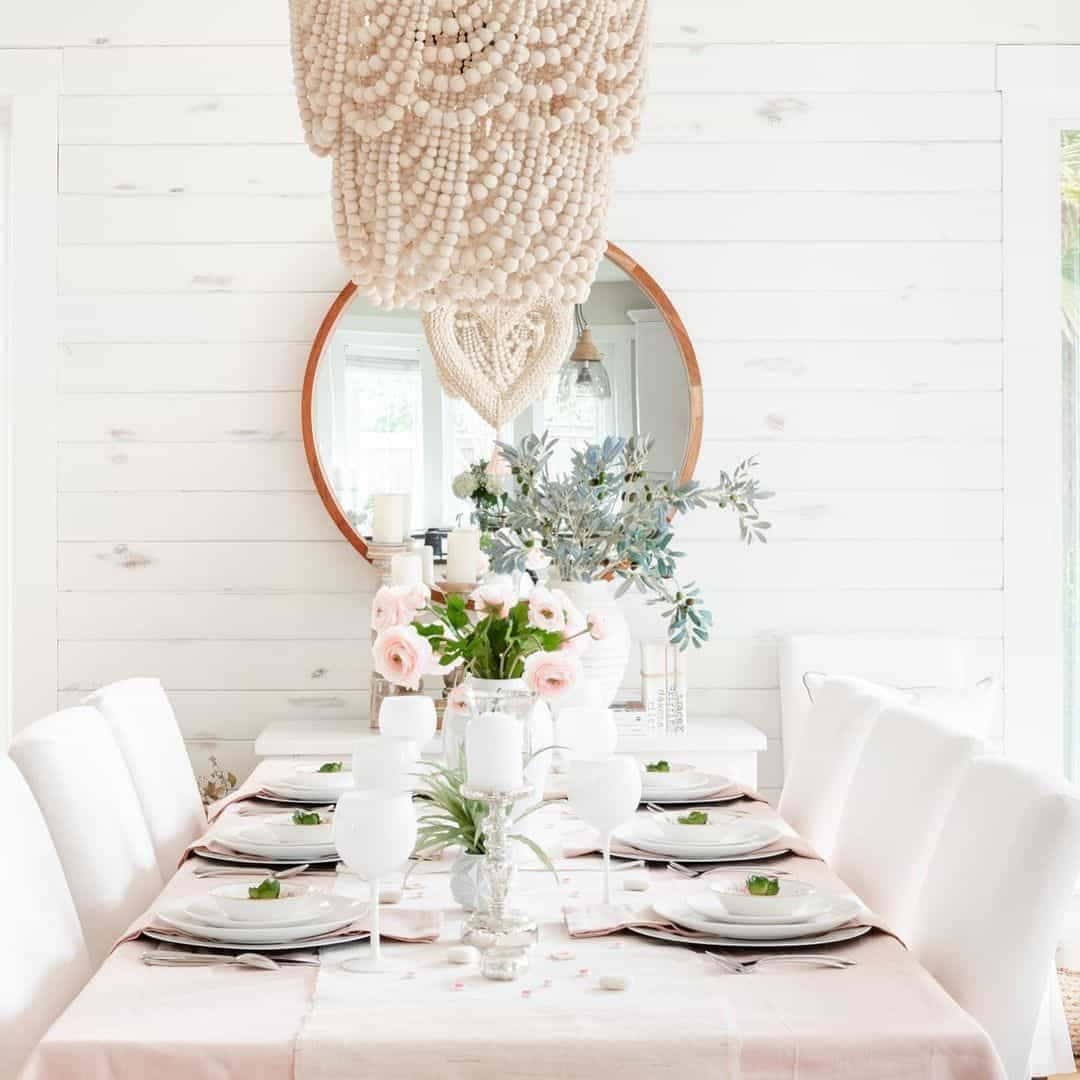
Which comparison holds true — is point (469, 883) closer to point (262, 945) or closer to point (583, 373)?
point (262, 945)

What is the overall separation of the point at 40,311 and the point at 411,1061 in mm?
2459

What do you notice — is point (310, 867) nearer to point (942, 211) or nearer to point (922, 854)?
point (922, 854)

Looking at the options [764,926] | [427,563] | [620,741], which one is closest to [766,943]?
[764,926]

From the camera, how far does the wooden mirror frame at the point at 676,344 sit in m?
3.20

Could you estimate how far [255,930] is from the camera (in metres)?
1.49

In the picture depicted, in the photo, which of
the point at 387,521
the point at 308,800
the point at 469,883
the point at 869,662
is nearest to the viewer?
the point at 469,883

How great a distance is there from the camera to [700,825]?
1990 millimetres

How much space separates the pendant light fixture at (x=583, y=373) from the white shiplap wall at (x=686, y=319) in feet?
0.75

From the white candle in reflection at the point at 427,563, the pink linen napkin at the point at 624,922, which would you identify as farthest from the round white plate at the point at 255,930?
the white candle in reflection at the point at 427,563

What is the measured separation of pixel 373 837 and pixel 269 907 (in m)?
0.20

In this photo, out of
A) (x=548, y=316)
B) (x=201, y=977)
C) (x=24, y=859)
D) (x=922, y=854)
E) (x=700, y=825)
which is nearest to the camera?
(x=201, y=977)

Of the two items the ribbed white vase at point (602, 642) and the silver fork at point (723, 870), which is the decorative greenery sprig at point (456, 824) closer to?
the silver fork at point (723, 870)

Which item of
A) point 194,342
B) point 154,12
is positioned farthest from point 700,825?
point 154,12

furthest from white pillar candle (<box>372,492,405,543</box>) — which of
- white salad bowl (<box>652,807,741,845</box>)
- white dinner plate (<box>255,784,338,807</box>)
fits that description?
white salad bowl (<box>652,807,741,845</box>)
